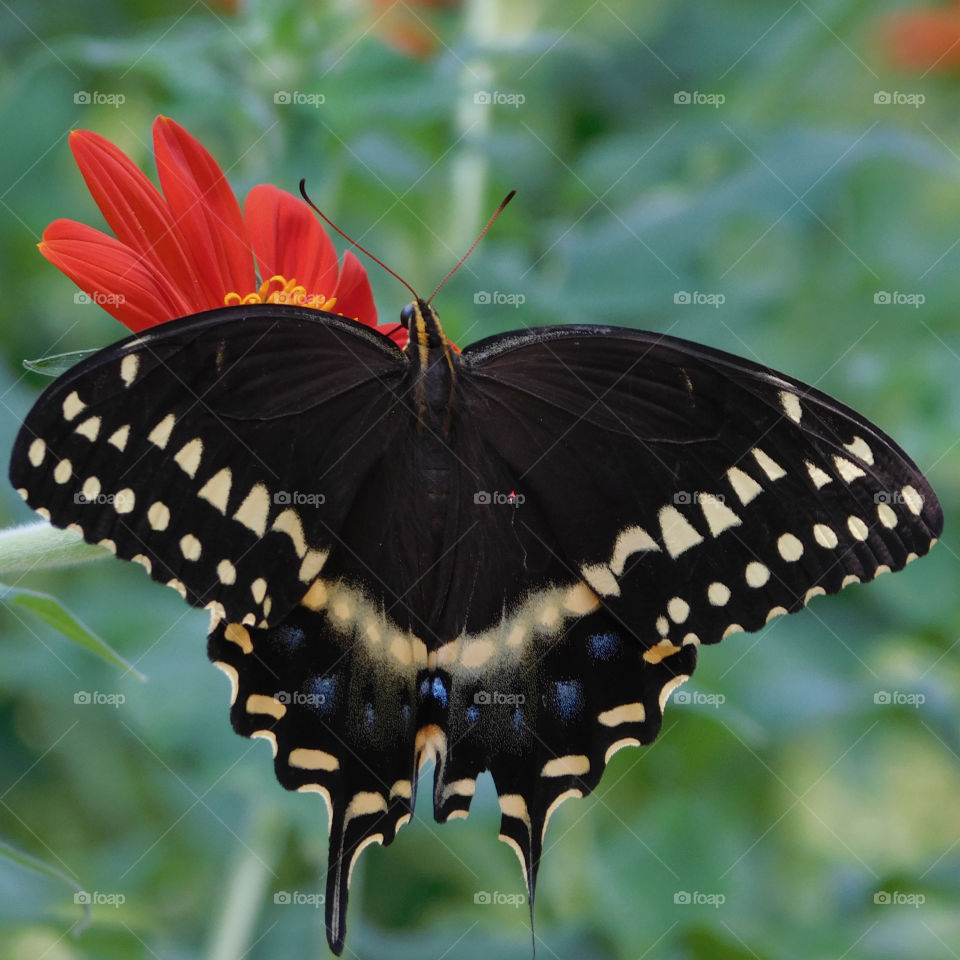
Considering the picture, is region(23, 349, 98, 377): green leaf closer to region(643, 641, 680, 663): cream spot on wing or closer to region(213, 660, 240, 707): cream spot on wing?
region(213, 660, 240, 707): cream spot on wing

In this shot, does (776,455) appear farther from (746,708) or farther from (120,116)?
(120,116)

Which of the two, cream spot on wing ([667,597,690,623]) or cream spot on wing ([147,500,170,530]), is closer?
cream spot on wing ([147,500,170,530])

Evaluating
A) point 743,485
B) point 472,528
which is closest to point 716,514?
point 743,485

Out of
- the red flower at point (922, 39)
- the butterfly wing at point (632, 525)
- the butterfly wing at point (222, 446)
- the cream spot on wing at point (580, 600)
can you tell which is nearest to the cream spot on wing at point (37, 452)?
the butterfly wing at point (222, 446)

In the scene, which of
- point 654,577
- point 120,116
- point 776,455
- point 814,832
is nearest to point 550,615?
point 654,577

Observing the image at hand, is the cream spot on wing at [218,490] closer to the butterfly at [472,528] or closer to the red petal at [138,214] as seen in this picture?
the butterfly at [472,528]

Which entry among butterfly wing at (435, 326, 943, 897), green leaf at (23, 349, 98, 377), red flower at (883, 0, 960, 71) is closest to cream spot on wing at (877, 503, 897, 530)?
butterfly wing at (435, 326, 943, 897)
